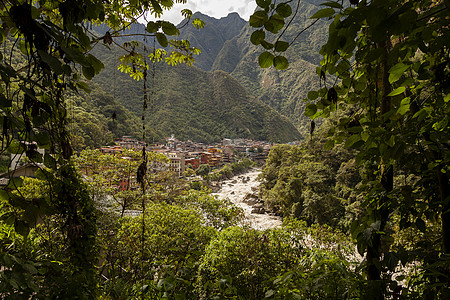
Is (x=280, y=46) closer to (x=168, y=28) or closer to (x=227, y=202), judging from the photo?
(x=168, y=28)

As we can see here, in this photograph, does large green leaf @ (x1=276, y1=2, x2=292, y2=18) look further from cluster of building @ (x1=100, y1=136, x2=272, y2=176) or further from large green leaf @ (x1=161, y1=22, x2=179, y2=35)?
cluster of building @ (x1=100, y1=136, x2=272, y2=176)

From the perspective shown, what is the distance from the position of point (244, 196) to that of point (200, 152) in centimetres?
1753

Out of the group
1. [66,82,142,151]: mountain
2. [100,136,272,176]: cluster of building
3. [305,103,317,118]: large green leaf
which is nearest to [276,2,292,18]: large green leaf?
[305,103,317,118]: large green leaf

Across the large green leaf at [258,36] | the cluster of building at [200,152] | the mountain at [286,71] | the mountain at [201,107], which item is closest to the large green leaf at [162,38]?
the large green leaf at [258,36]

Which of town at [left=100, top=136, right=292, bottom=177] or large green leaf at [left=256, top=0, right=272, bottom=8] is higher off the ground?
town at [left=100, top=136, right=292, bottom=177]

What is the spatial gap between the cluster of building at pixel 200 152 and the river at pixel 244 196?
5.67m

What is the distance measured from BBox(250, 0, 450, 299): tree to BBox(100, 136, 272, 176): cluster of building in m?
26.6

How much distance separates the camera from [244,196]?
84.7ft

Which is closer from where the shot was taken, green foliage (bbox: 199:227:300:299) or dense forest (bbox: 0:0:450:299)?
dense forest (bbox: 0:0:450:299)

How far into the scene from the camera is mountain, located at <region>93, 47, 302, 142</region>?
54.7 meters

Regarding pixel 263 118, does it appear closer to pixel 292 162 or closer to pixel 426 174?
pixel 292 162

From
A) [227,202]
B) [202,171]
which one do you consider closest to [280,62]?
[227,202]

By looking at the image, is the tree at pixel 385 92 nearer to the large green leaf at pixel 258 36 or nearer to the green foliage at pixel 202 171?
the large green leaf at pixel 258 36

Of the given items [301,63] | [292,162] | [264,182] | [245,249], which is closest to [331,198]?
[292,162]
